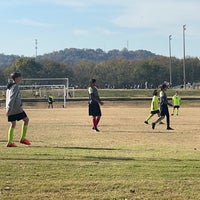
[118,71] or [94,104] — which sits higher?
[118,71]

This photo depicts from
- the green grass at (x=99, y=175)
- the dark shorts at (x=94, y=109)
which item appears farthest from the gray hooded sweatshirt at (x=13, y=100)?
the dark shorts at (x=94, y=109)

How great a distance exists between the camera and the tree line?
354 feet

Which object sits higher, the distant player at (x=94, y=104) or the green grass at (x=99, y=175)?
the distant player at (x=94, y=104)

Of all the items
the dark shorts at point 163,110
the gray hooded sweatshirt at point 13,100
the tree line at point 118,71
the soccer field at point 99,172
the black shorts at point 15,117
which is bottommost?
the soccer field at point 99,172

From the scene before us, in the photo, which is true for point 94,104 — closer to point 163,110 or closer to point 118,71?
point 163,110

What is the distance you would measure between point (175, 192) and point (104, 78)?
352ft

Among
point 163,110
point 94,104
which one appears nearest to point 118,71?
point 163,110

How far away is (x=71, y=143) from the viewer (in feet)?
43.7

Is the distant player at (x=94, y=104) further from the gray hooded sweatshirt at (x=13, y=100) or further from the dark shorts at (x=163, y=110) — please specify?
the gray hooded sweatshirt at (x=13, y=100)

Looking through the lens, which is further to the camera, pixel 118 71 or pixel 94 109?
pixel 118 71

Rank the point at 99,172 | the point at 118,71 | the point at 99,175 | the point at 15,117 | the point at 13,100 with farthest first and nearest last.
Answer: the point at 118,71
the point at 15,117
the point at 13,100
the point at 99,172
the point at 99,175

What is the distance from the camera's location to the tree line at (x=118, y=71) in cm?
10795

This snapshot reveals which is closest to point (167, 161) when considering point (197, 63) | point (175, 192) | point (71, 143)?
point (175, 192)

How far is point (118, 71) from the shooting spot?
372 feet
